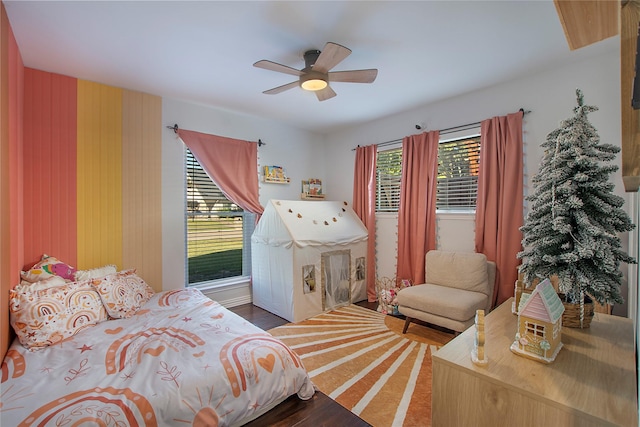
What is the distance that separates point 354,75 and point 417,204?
6.11 feet

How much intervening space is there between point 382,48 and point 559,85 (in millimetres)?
1734

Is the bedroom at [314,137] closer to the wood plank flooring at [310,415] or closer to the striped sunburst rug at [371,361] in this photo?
the striped sunburst rug at [371,361]

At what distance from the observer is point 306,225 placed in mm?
3514

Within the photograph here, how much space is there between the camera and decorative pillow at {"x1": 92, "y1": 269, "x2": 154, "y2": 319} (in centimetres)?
234

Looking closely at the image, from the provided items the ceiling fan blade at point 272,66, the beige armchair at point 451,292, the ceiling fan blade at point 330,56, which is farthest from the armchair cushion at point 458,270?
the ceiling fan blade at point 272,66

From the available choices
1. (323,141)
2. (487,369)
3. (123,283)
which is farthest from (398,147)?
(123,283)

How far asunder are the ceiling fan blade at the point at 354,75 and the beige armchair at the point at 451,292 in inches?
79.3

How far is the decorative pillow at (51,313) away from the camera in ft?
6.19

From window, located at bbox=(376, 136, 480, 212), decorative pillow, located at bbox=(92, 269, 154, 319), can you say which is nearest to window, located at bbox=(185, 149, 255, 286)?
decorative pillow, located at bbox=(92, 269, 154, 319)

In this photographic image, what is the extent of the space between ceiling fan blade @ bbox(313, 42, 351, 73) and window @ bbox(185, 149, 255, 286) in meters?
2.15

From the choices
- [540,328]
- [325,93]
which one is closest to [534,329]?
[540,328]

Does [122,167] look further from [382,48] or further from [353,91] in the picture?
[382,48]

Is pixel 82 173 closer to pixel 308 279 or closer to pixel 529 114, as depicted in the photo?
pixel 308 279

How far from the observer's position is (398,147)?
3.84 m
